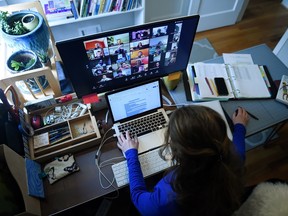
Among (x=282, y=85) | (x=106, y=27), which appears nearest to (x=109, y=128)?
(x=282, y=85)

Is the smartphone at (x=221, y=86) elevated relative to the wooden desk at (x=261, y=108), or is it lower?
elevated

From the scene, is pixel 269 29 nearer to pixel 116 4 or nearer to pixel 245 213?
pixel 116 4

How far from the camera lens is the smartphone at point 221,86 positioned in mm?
1264

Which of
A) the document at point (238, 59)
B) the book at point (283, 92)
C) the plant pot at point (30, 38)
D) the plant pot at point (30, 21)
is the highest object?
the plant pot at point (30, 21)

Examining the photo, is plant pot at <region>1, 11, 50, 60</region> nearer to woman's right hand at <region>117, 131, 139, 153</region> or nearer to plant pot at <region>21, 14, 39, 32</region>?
plant pot at <region>21, 14, 39, 32</region>

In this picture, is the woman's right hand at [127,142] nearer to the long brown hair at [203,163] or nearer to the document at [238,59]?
the long brown hair at [203,163]

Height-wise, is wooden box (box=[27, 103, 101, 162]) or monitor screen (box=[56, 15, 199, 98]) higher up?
monitor screen (box=[56, 15, 199, 98])

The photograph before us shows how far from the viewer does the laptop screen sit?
106 centimetres

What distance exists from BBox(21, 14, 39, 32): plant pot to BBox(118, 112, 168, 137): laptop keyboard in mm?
731

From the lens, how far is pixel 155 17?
2.60 metres

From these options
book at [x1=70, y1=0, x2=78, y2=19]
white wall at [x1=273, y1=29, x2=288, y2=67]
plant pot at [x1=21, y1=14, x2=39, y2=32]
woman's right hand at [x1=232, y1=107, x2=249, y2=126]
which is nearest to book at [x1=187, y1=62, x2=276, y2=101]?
woman's right hand at [x1=232, y1=107, x2=249, y2=126]

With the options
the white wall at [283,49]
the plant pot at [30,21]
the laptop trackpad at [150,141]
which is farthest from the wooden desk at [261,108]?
the white wall at [283,49]

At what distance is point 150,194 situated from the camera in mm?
911

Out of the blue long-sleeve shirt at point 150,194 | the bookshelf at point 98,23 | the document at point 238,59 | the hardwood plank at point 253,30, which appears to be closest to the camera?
the blue long-sleeve shirt at point 150,194
